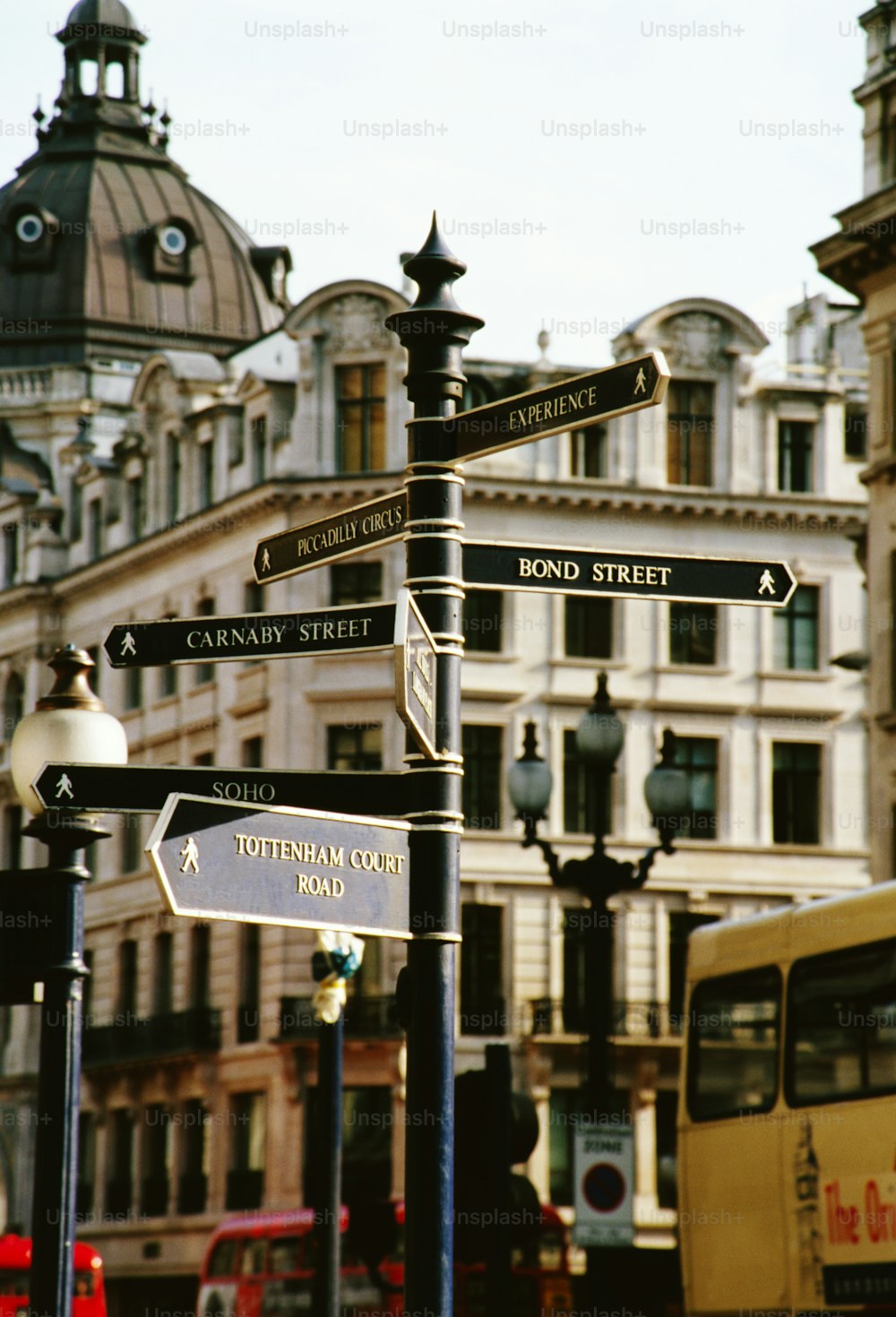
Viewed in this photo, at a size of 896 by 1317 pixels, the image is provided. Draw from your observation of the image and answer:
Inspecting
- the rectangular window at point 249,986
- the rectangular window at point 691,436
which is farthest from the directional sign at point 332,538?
the rectangular window at point 691,436

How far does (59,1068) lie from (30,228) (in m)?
60.6

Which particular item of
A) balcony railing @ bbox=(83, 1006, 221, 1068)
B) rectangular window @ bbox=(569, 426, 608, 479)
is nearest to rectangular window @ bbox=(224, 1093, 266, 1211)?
balcony railing @ bbox=(83, 1006, 221, 1068)

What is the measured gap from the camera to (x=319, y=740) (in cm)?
5025

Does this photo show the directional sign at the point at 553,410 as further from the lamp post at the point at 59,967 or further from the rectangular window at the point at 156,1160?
the rectangular window at the point at 156,1160

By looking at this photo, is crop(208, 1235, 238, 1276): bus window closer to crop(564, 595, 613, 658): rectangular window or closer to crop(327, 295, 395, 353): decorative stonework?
crop(564, 595, 613, 658): rectangular window

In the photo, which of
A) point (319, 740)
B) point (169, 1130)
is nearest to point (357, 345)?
point (319, 740)

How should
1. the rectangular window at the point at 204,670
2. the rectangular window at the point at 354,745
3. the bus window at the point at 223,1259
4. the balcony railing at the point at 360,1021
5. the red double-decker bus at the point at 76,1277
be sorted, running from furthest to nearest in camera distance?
1. the rectangular window at the point at 204,670
2. the rectangular window at the point at 354,745
3. the balcony railing at the point at 360,1021
4. the bus window at the point at 223,1259
5. the red double-decker bus at the point at 76,1277

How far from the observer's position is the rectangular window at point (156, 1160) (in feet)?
174

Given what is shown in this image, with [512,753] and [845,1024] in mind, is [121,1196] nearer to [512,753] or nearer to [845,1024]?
[512,753]

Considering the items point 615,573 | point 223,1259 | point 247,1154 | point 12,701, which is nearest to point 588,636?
point 247,1154

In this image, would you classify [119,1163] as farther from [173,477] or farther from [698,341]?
[698,341]

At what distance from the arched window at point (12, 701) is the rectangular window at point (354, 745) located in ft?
49.1

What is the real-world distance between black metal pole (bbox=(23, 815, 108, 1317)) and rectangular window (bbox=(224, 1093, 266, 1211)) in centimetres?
4033

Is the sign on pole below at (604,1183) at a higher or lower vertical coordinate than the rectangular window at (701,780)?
lower
